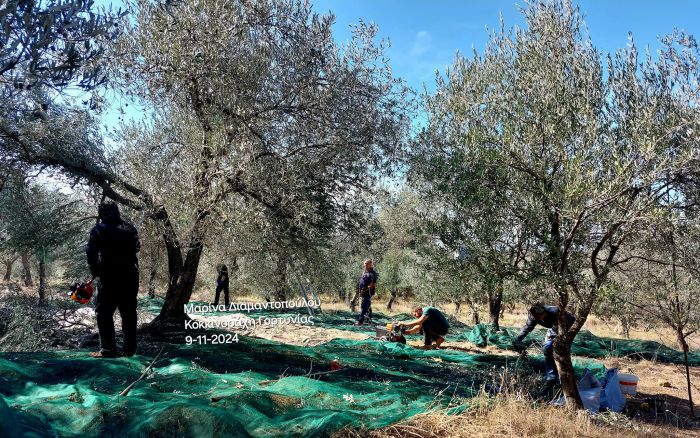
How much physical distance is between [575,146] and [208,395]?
4307 mm

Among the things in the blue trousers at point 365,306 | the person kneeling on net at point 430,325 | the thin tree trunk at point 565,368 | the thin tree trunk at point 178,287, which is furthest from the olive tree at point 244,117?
the blue trousers at point 365,306

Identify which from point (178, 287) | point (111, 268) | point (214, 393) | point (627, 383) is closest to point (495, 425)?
point (214, 393)

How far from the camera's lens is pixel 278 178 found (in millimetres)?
7289

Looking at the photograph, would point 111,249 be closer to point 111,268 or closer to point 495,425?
point 111,268

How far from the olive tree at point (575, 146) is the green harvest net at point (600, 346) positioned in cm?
561

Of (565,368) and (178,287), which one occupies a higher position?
(178,287)

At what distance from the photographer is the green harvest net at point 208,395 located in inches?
128

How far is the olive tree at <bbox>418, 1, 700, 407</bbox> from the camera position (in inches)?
183

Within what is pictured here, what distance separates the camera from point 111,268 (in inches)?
234

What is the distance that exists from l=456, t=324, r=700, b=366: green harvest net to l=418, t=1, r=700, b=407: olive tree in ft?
18.4

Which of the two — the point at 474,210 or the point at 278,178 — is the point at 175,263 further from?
the point at 474,210

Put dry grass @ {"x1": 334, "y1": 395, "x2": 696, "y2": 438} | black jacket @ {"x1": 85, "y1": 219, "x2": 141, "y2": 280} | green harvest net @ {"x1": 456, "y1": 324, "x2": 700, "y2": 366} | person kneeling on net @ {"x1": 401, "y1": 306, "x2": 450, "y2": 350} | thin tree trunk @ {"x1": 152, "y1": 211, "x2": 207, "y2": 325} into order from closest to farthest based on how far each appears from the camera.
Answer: dry grass @ {"x1": 334, "y1": 395, "x2": 696, "y2": 438}, black jacket @ {"x1": 85, "y1": 219, "x2": 141, "y2": 280}, thin tree trunk @ {"x1": 152, "y1": 211, "x2": 207, "y2": 325}, person kneeling on net @ {"x1": 401, "y1": 306, "x2": 450, "y2": 350}, green harvest net @ {"x1": 456, "y1": 324, "x2": 700, "y2": 366}

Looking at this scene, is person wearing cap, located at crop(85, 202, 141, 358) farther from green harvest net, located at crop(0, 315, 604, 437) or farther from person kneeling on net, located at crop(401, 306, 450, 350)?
person kneeling on net, located at crop(401, 306, 450, 350)

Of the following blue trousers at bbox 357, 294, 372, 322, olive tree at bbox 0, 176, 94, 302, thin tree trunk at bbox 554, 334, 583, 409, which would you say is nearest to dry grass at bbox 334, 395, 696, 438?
thin tree trunk at bbox 554, 334, 583, 409
